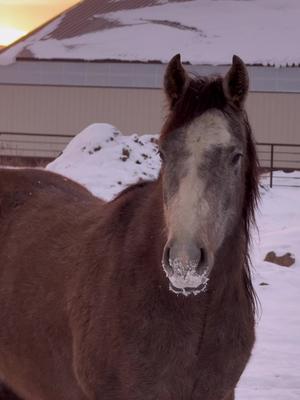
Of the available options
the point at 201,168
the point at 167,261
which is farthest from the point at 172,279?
the point at 201,168

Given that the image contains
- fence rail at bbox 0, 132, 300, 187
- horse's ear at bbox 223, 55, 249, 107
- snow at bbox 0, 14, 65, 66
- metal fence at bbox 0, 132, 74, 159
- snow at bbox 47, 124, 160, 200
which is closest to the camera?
horse's ear at bbox 223, 55, 249, 107

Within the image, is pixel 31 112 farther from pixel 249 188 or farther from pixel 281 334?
pixel 249 188

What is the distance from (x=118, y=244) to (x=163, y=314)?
522 mm

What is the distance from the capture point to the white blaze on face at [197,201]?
10.4 ft

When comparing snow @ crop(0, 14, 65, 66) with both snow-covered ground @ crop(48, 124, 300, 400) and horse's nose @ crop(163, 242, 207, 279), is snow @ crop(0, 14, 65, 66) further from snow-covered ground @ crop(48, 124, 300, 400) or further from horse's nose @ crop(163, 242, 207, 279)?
horse's nose @ crop(163, 242, 207, 279)

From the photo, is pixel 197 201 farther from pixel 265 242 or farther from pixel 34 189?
pixel 265 242

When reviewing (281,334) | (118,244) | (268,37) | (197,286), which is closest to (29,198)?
(118,244)

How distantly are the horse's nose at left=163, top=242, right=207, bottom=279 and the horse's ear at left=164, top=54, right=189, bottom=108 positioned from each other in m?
0.94

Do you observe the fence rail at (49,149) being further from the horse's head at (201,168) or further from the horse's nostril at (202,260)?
the horse's nostril at (202,260)

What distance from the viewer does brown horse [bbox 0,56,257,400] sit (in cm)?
341

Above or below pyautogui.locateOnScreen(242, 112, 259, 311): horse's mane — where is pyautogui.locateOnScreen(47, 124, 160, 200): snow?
below

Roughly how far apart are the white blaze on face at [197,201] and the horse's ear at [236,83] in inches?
5.9

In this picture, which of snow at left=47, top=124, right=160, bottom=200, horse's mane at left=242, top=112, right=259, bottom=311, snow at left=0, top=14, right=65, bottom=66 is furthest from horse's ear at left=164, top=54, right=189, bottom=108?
snow at left=0, top=14, right=65, bottom=66

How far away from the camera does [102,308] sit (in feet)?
12.4
